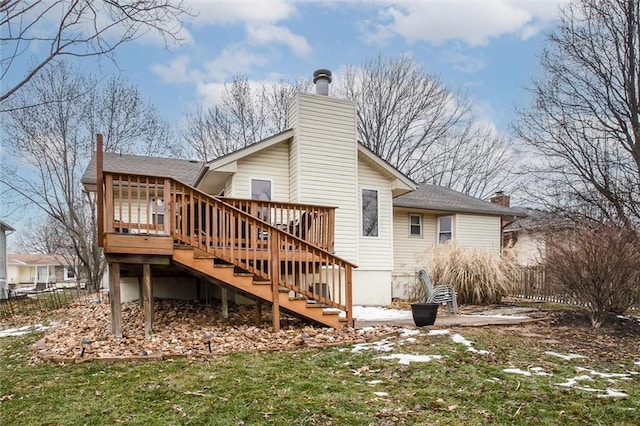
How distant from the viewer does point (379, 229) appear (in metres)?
12.1

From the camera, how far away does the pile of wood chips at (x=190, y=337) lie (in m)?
5.77

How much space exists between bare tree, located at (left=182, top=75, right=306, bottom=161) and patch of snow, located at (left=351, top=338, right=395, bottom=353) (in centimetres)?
1920

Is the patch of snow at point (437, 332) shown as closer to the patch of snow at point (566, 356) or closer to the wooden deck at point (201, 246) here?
the wooden deck at point (201, 246)

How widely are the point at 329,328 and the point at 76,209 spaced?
59.7ft

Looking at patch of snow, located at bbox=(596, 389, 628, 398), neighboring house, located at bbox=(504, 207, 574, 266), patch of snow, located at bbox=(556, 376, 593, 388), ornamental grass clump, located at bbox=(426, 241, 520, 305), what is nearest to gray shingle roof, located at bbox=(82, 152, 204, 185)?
ornamental grass clump, located at bbox=(426, 241, 520, 305)

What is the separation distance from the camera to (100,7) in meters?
4.37

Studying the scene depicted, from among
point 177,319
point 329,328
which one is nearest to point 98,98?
point 177,319

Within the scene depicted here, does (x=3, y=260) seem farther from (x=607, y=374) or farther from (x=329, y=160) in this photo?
(x=607, y=374)

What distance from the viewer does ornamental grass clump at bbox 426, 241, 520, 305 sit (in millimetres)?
11531

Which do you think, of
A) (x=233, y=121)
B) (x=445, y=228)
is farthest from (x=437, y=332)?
(x=233, y=121)

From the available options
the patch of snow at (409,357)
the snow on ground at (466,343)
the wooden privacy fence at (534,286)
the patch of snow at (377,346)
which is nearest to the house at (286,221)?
the patch of snow at (377,346)

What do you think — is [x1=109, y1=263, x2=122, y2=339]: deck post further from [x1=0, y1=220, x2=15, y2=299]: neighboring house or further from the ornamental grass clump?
[x1=0, y1=220, x2=15, y2=299]: neighboring house

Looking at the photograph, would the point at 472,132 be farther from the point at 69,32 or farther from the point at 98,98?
the point at 69,32

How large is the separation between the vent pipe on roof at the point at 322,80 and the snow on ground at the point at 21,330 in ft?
27.9
